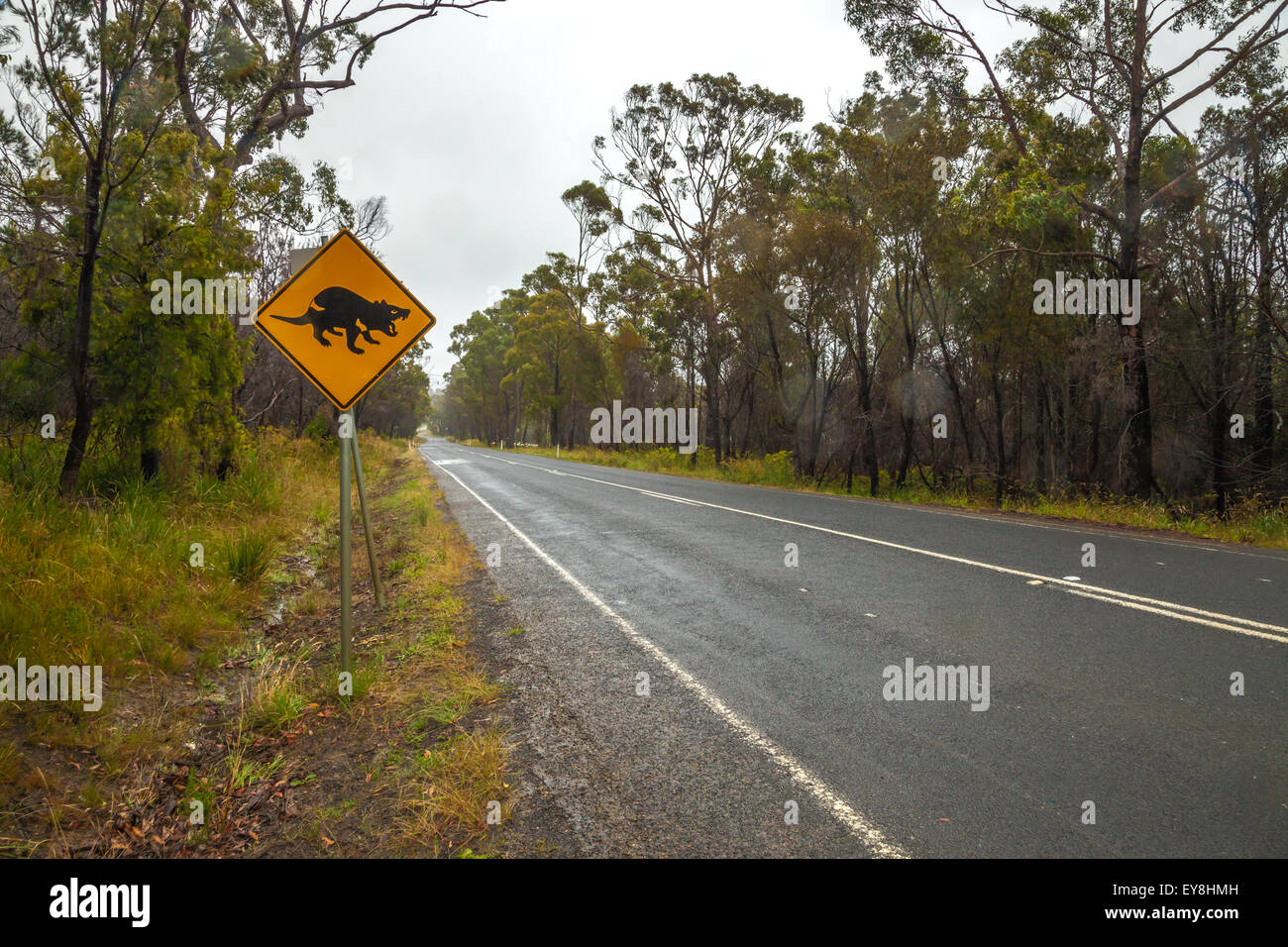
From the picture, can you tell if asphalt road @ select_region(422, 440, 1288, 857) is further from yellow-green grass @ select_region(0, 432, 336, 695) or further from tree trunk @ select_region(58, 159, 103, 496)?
tree trunk @ select_region(58, 159, 103, 496)

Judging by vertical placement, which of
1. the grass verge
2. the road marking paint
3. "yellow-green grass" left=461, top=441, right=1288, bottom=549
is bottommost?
the grass verge

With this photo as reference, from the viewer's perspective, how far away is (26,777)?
10.9 ft

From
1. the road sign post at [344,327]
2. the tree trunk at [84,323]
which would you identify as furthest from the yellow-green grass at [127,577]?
the road sign post at [344,327]

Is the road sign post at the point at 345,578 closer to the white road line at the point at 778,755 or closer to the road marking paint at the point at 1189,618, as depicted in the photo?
the white road line at the point at 778,755

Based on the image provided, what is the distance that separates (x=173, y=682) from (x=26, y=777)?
5.20 feet

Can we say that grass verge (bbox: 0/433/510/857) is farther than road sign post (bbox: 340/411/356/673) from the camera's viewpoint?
No

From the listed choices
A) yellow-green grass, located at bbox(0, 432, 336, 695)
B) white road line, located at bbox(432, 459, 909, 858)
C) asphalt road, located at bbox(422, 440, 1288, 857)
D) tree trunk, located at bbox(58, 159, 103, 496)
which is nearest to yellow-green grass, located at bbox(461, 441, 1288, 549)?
asphalt road, located at bbox(422, 440, 1288, 857)

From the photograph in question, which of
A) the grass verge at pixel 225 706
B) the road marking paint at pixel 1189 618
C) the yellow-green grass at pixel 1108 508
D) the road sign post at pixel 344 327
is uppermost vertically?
the road sign post at pixel 344 327

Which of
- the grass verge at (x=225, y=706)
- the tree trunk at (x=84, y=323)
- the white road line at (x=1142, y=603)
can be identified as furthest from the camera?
the tree trunk at (x=84, y=323)

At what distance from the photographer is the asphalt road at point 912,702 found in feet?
8.87

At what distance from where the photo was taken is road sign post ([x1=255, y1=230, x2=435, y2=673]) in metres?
4.66

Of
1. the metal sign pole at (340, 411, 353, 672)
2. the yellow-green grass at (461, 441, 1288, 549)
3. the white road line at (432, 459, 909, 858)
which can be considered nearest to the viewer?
the white road line at (432, 459, 909, 858)

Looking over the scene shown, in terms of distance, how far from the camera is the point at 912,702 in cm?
392
